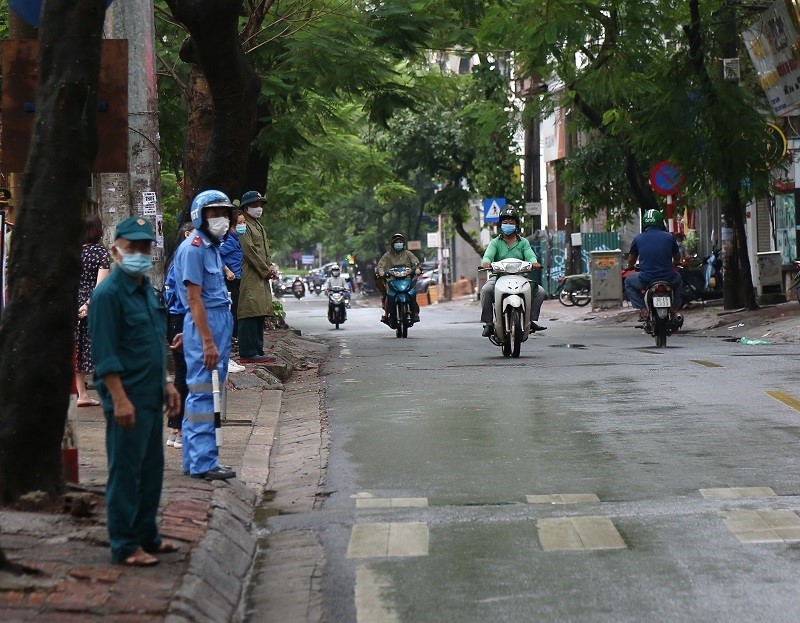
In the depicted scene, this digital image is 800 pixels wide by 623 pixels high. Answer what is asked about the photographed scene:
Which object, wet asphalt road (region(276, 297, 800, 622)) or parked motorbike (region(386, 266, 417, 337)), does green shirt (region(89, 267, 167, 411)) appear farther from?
parked motorbike (region(386, 266, 417, 337))


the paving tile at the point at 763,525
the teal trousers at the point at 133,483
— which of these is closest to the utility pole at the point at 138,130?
the teal trousers at the point at 133,483

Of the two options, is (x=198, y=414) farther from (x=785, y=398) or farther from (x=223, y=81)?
(x=223, y=81)

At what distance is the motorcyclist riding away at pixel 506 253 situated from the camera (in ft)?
63.0

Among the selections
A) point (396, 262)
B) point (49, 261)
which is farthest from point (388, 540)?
point (396, 262)

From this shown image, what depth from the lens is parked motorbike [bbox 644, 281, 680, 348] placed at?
19906 mm

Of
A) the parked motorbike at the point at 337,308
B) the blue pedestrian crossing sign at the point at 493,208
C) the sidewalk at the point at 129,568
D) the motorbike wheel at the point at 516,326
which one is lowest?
the parked motorbike at the point at 337,308

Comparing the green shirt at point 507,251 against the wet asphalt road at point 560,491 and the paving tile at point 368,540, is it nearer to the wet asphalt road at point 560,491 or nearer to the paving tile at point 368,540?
the wet asphalt road at point 560,491

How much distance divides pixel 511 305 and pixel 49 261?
11325 mm

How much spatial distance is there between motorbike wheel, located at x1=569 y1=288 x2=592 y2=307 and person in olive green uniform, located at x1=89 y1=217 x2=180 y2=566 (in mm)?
35550

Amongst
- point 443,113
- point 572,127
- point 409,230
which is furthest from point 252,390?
point 409,230

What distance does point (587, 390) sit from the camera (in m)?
14.0

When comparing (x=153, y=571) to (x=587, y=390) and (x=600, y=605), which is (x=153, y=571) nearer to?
(x=600, y=605)

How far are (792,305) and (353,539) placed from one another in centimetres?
2080

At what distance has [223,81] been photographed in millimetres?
15625
